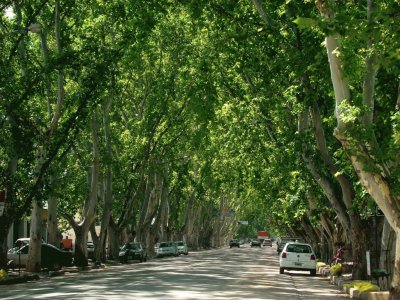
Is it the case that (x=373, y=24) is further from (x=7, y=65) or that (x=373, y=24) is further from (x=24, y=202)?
(x=24, y=202)

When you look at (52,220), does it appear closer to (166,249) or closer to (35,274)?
(35,274)

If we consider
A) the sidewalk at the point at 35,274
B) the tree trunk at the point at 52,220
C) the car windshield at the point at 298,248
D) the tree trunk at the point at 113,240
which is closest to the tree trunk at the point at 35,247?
the sidewalk at the point at 35,274

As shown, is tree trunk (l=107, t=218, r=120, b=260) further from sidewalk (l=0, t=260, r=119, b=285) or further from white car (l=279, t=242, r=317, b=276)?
white car (l=279, t=242, r=317, b=276)

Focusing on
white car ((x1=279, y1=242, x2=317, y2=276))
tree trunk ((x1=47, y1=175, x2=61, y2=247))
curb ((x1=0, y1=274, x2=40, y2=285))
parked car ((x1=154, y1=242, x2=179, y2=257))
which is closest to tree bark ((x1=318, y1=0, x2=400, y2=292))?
curb ((x1=0, y1=274, x2=40, y2=285))

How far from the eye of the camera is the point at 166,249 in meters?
58.8

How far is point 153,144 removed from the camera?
4338 cm

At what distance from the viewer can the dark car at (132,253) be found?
146ft

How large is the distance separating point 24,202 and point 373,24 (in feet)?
67.3

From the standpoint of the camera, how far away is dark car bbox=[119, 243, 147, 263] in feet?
146

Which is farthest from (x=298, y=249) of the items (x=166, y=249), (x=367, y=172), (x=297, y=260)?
(x=166, y=249)

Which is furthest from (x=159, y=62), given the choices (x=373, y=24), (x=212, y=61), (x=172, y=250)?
(x=373, y=24)

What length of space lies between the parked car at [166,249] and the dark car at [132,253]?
1102 centimetres

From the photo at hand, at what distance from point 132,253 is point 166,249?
13.7 m

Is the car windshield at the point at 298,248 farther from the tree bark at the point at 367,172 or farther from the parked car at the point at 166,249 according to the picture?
the parked car at the point at 166,249
